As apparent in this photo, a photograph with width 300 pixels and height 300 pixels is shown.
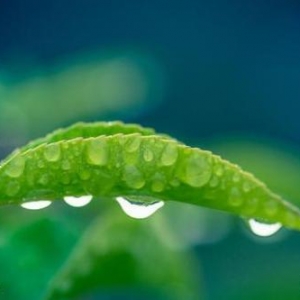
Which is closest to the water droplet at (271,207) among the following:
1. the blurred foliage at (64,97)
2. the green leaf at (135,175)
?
the green leaf at (135,175)

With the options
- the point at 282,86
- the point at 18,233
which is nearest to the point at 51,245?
the point at 18,233

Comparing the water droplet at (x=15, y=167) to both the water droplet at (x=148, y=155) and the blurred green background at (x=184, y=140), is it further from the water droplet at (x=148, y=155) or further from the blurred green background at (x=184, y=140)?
the blurred green background at (x=184, y=140)

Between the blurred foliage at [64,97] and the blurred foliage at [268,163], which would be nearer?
the blurred foliage at [268,163]

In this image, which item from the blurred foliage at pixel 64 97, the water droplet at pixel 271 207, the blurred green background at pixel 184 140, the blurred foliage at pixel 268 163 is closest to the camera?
the water droplet at pixel 271 207

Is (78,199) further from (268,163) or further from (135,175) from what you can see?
(268,163)

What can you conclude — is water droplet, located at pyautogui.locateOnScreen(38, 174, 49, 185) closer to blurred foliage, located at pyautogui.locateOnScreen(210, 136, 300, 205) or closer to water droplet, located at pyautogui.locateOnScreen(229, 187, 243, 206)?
water droplet, located at pyautogui.locateOnScreen(229, 187, 243, 206)

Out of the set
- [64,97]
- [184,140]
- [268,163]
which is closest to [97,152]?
[268,163]
